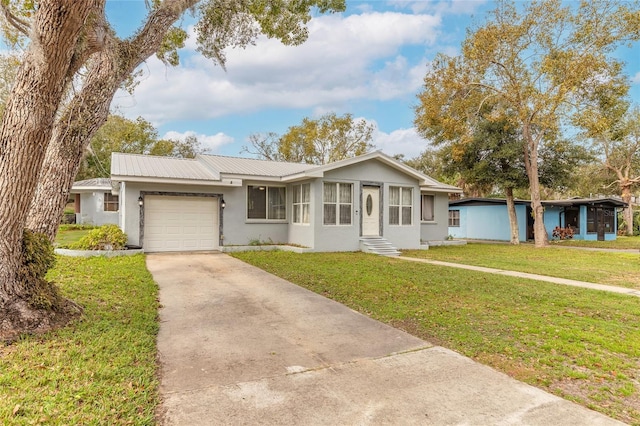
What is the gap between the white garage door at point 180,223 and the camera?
12789 mm

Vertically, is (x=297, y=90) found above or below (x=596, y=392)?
above

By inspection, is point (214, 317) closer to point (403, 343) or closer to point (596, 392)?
point (403, 343)

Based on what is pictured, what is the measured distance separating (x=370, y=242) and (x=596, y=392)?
10980 mm

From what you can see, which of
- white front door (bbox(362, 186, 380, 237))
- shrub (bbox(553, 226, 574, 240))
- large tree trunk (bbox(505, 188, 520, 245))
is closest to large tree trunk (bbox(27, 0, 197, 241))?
white front door (bbox(362, 186, 380, 237))

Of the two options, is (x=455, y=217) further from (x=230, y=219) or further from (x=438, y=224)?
(x=230, y=219)

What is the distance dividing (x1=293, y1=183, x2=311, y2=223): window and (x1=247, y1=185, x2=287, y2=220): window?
1.99ft

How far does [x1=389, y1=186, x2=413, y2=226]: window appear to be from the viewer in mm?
15172

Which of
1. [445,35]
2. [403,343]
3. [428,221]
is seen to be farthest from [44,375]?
[445,35]

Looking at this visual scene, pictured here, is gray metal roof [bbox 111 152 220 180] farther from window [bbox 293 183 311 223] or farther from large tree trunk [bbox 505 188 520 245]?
large tree trunk [bbox 505 188 520 245]

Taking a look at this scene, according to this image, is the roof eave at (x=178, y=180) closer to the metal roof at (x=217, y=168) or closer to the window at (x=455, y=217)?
the metal roof at (x=217, y=168)

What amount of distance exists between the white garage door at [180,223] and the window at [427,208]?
9.59 meters

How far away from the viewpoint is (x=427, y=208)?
706 inches

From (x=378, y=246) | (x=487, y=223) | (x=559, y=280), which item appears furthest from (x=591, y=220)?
(x=559, y=280)

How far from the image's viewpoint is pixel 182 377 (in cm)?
340
